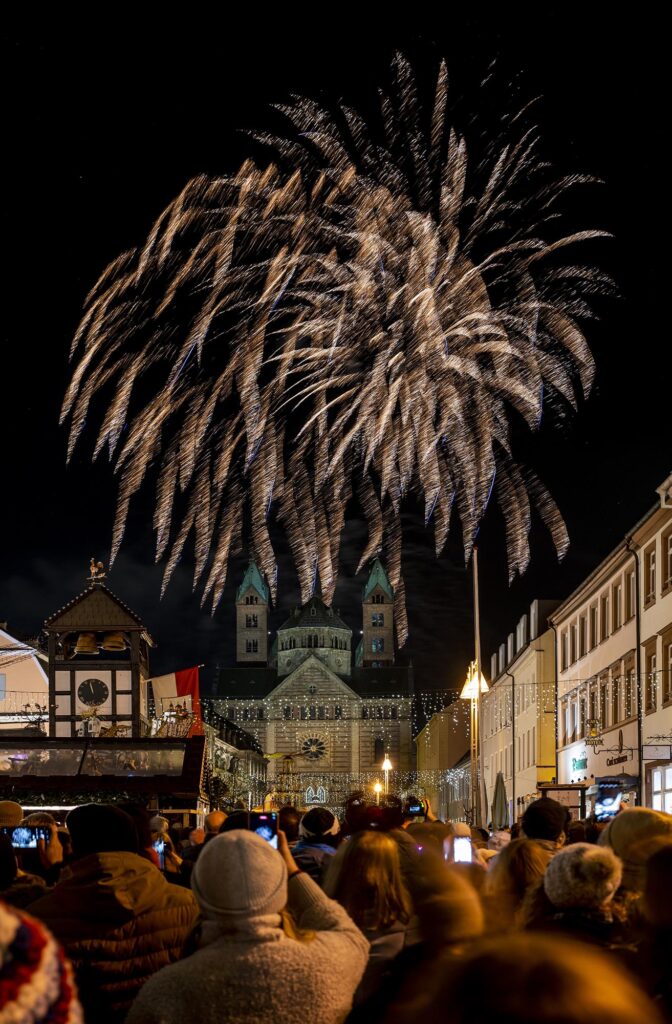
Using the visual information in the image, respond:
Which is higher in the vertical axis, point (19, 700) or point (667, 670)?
point (667, 670)

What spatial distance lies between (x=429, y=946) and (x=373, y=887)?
8.15 ft

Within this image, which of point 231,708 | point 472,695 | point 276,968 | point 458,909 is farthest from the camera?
point 231,708

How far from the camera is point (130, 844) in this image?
17.0 ft

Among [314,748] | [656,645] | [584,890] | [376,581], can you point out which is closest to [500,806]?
[656,645]

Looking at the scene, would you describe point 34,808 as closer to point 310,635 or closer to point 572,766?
point 572,766

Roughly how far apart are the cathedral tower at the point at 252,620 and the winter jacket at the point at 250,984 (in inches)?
6029

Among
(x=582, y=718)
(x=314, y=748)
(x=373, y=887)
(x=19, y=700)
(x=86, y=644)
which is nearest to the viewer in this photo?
(x=373, y=887)

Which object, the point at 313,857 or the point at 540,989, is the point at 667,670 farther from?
the point at 540,989

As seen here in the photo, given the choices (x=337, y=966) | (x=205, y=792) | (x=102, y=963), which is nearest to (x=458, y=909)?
(x=337, y=966)

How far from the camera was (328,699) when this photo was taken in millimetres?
133750

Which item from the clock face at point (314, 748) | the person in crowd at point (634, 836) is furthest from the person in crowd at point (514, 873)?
the clock face at point (314, 748)

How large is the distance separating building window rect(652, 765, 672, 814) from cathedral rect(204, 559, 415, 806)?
278 ft

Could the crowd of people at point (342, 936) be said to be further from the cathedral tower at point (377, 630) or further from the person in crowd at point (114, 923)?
the cathedral tower at point (377, 630)

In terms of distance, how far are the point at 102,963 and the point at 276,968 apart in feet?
4.21
